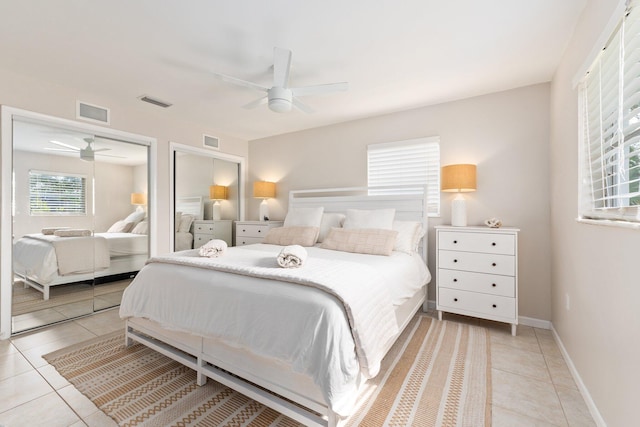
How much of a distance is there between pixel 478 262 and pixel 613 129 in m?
1.56

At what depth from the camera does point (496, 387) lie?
185 centimetres

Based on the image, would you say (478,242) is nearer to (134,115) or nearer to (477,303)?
(477,303)

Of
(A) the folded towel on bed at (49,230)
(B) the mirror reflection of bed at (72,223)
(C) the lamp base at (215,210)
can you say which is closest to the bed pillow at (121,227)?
(B) the mirror reflection of bed at (72,223)

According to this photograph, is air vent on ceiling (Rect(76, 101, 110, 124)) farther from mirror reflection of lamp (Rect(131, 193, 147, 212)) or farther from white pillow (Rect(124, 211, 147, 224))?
white pillow (Rect(124, 211, 147, 224))

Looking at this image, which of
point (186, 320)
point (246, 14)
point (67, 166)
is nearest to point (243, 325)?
point (186, 320)

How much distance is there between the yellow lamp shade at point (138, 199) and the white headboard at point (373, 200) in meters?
1.95

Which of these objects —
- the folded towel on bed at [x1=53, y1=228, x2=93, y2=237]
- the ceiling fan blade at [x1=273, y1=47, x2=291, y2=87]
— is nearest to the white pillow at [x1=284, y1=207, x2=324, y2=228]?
the ceiling fan blade at [x1=273, y1=47, x2=291, y2=87]

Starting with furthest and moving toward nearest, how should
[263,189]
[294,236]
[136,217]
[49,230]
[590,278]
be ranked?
1. [263,189]
2. [136,217]
3. [294,236]
4. [49,230]
5. [590,278]

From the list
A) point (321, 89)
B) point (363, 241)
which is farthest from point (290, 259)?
point (321, 89)

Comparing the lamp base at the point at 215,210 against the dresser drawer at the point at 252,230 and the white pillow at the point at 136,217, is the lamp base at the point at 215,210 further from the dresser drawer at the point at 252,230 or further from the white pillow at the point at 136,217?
the white pillow at the point at 136,217

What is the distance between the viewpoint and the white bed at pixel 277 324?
53.4 inches

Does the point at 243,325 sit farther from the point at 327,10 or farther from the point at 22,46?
the point at 22,46

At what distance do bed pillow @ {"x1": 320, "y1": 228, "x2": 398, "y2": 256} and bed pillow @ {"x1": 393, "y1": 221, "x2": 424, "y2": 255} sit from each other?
203 millimetres

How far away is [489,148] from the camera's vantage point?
308 centimetres
